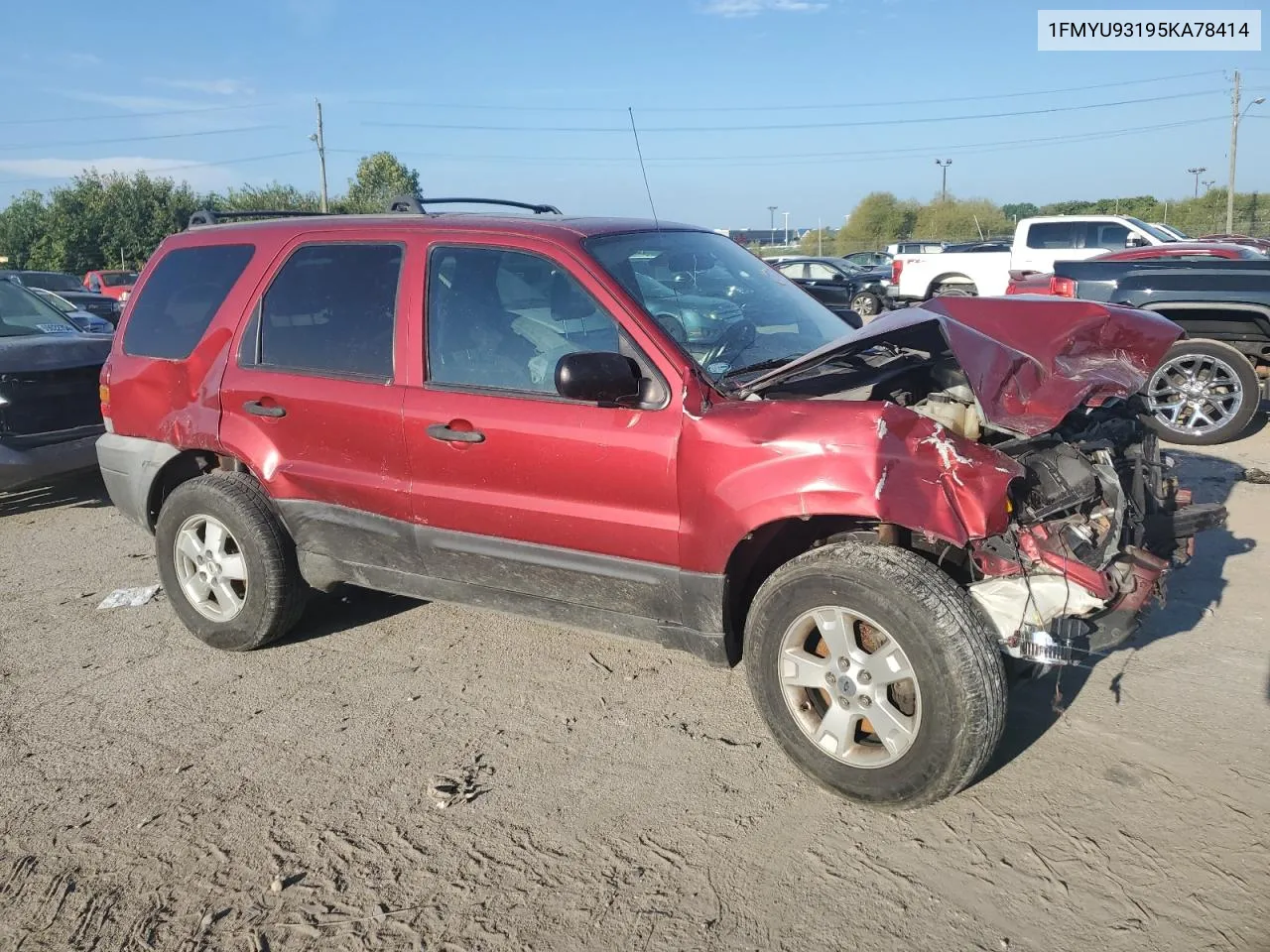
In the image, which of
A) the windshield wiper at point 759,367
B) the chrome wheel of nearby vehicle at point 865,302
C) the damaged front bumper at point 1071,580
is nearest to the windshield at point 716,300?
the windshield wiper at point 759,367

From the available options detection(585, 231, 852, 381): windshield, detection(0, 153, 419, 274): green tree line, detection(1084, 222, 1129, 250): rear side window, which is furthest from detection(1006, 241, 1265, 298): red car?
detection(0, 153, 419, 274): green tree line

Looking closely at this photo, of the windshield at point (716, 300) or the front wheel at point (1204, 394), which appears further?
the front wheel at point (1204, 394)

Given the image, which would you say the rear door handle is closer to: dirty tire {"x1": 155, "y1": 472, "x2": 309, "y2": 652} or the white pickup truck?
dirty tire {"x1": 155, "y1": 472, "x2": 309, "y2": 652}

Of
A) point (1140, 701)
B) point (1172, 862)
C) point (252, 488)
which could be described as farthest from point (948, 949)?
point (252, 488)

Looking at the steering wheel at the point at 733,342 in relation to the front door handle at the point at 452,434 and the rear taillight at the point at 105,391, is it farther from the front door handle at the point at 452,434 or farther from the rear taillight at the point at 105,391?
the rear taillight at the point at 105,391

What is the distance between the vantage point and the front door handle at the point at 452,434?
3771mm

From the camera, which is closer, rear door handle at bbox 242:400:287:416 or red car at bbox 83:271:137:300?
rear door handle at bbox 242:400:287:416

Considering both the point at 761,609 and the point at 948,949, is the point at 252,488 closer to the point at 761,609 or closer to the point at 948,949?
the point at 761,609

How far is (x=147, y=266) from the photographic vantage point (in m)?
4.98

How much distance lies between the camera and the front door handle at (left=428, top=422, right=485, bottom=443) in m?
3.77

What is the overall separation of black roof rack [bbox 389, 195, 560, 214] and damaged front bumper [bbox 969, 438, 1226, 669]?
272 centimetres

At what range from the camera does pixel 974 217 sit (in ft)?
181

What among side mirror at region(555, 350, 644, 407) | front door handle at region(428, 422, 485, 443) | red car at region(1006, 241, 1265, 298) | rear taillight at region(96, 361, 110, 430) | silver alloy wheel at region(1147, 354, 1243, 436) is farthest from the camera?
red car at region(1006, 241, 1265, 298)

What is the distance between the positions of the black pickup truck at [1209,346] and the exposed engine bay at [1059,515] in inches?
168
